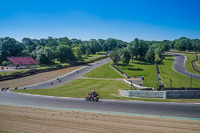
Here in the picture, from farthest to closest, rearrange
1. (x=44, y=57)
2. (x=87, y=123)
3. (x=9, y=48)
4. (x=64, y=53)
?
1. (x=9, y=48)
2. (x=64, y=53)
3. (x=44, y=57)
4. (x=87, y=123)

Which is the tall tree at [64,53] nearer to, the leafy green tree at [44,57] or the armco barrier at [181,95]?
the leafy green tree at [44,57]

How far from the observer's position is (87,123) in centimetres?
1197

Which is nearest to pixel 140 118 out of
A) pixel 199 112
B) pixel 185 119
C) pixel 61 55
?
pixel 185 119

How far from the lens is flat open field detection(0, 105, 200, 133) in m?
10.6

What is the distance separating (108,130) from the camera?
10555mm

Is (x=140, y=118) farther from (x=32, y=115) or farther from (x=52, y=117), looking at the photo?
(x=32, y=115)

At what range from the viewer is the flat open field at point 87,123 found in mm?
10641

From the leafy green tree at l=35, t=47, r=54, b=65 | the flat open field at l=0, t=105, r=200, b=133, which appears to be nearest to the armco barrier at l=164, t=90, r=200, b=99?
the flat open field at l=0, t=105, r=200, b=133

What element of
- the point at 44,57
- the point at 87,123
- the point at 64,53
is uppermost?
the point at 64,53

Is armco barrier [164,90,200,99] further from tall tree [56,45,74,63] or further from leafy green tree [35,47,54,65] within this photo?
tall tree [56,45,74,63]

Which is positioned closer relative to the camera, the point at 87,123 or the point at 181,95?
the point at 87,123

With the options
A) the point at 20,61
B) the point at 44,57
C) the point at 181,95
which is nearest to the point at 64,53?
the point at 44,57

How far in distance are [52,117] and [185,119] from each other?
11141mm

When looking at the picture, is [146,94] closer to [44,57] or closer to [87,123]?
[87,123]
